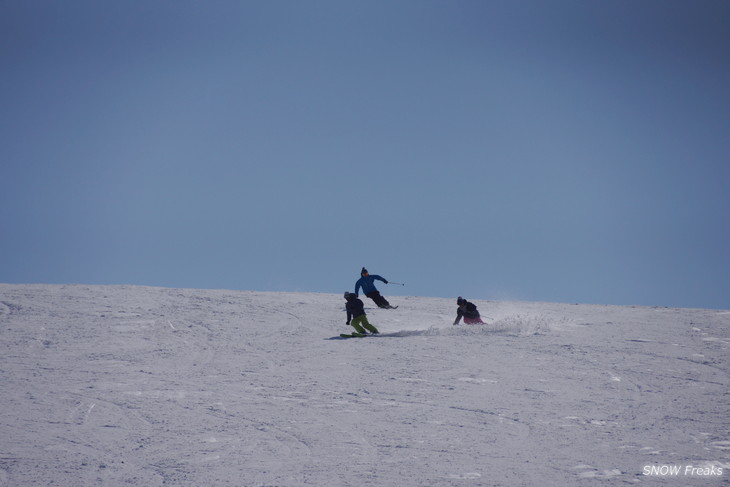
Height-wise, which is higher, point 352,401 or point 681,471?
point 352,401

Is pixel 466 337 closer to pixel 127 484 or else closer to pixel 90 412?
pixel 90 412

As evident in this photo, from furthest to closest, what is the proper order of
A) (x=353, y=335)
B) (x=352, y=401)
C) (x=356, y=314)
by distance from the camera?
(x=356, y=314) < (x=353, y=335) < (x=352, y=401)

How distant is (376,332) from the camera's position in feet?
55.2

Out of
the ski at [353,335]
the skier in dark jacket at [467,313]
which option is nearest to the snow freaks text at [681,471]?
the ski at [353,335]

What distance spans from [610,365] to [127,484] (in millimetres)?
9245

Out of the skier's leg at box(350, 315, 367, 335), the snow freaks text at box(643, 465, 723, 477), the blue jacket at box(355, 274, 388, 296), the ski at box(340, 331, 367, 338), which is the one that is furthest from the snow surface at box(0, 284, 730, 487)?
the blue jacket at box(355, 274, 388, 296)

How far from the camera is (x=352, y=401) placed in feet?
34.1

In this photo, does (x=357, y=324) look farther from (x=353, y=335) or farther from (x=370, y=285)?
(x=370, y=285)

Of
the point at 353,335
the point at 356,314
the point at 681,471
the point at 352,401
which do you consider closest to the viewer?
the point at 681,471

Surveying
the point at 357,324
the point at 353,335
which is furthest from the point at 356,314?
the point at 353,335

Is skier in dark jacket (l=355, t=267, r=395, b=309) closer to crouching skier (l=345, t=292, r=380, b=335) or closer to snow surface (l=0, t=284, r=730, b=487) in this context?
snow surface (l=0, t=284, r=730, b=487)

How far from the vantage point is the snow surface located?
7551 mm

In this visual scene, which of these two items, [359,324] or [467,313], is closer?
[359,324]

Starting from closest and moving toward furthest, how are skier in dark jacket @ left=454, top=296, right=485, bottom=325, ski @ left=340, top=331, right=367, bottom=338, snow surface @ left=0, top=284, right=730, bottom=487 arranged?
snow surface @ left=0, top=284, right=730, bottom=487 → ski @ left=340, top=331, right=367, bottom=338 → skier in dark jacket @ left=454, top=296, right=485, bottom=325
